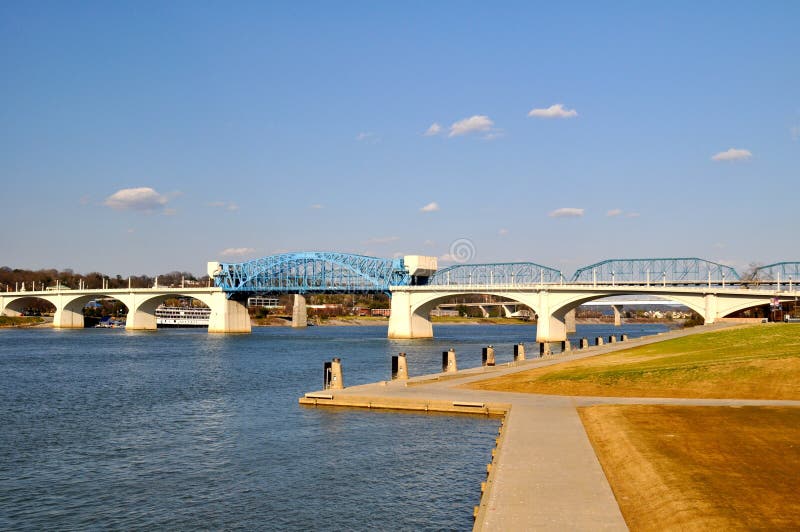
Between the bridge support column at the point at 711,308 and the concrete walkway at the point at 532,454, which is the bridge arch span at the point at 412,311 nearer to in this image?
the bridge support column at the point at 711,308

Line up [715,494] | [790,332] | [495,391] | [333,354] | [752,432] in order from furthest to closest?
[333,354], [790,332], [495,391], [752,432], [715,494]

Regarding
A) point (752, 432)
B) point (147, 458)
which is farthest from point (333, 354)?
point (752, 432)

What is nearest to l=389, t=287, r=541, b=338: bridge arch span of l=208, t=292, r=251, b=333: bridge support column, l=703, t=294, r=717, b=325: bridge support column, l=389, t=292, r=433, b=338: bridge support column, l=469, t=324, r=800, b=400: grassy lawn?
l=389, t=292, r=433, b=338: bridge support column

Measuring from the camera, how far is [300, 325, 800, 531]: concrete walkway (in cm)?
1811

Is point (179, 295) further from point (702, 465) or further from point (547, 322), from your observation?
point (702, 465)

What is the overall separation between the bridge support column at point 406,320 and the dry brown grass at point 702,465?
116641 mm

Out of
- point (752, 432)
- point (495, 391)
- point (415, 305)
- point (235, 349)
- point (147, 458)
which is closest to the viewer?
point (752, 432)

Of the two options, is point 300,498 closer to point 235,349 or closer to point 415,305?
point 235,349

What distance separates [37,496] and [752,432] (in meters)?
24.5

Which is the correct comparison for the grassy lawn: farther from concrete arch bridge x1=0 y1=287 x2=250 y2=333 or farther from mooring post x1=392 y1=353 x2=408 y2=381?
concrete arch bridge x1=0 y1=287 x2=250 y2=333

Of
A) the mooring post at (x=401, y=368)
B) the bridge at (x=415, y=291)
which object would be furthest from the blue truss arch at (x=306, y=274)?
the mooring post at (x=401, y=368)

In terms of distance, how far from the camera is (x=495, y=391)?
45.5 meters

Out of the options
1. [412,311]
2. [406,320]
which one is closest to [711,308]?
[412,311]

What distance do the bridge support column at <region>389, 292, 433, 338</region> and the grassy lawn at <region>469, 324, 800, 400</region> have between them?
9159cm
